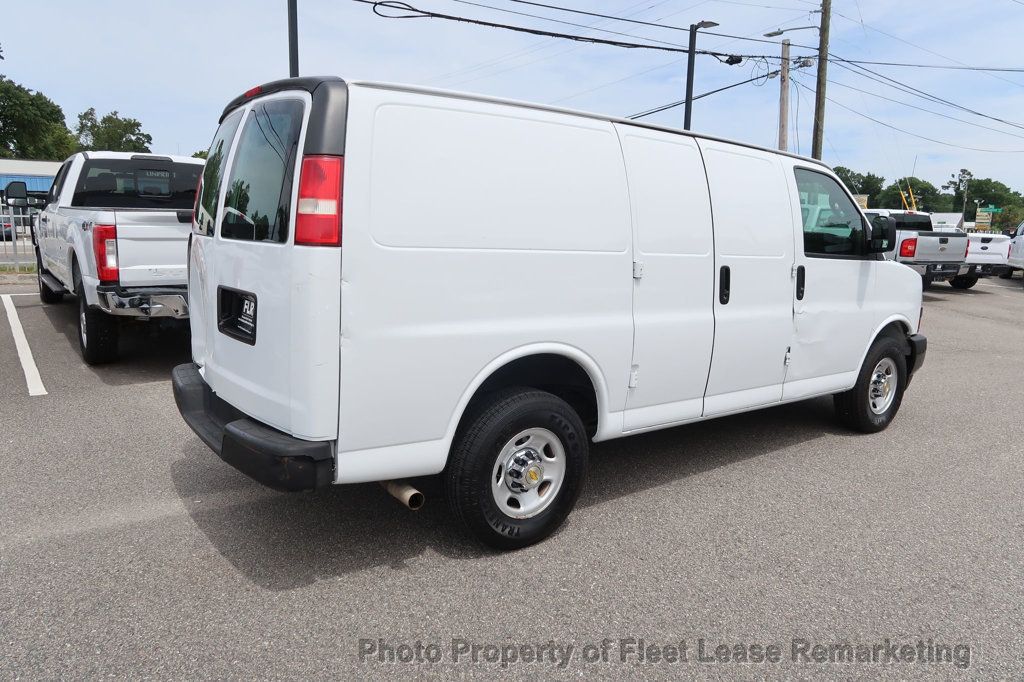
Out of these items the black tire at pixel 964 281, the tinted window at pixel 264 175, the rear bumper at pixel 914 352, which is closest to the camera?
the tinted window at pixel 264 175

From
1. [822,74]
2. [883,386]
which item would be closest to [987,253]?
[822,74]

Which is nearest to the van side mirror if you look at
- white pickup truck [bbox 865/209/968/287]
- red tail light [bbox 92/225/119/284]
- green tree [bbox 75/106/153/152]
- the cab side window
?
the cab side window

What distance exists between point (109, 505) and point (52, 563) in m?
0.66

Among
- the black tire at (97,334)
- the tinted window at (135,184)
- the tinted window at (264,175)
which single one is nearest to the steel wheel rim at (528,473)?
the tinted window at (264,175)

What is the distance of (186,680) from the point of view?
2512 millimetres

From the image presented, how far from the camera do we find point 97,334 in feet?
22.5

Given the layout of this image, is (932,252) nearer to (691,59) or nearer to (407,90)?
(691,59)

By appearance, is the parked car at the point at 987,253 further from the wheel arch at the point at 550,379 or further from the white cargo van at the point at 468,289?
the wheel arch at the point at 550,379

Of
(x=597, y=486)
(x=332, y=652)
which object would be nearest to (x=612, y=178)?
(x=597, y=486)

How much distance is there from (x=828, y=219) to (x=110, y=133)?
387 feet

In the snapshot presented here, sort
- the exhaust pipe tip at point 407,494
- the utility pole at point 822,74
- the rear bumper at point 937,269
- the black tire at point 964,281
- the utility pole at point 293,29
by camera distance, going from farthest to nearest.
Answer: the utility pole at point 822,74 < the black tire at point 964,281 < the rear bumper at point 937,269 < the utility pole at point 293,29 < the exhaust pipe tip at point 407,494

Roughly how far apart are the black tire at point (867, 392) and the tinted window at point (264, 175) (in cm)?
438

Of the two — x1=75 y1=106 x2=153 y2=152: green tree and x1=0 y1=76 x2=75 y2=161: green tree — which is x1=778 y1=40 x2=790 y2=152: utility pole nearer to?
x1=0 y1=76 x2=75 y2=161: green tree

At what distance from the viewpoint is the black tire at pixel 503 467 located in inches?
128
